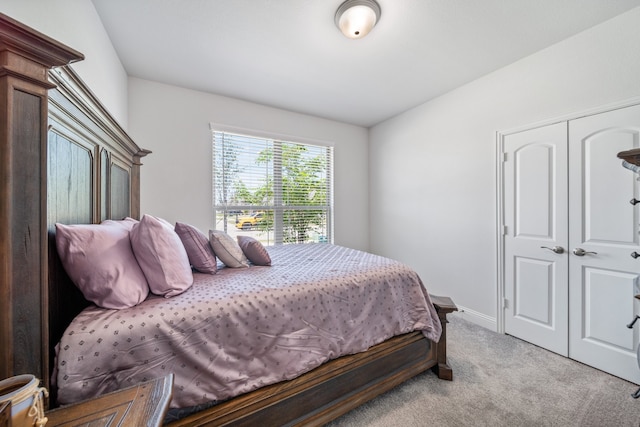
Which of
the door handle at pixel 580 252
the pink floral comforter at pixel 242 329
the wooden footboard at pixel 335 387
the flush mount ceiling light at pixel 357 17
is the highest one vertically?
the flush mount ceiling light at pixel 357 17

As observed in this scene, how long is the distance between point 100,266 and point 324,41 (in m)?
2.18

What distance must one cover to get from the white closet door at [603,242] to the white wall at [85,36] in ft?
11.4

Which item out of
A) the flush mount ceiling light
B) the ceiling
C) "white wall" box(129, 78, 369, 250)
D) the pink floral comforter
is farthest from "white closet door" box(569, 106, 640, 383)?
"white wall" box(129, 78, 369, 250)

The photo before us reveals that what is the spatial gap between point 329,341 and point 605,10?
2954 millimetres

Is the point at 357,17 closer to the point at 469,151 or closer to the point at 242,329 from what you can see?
the point at 469,151

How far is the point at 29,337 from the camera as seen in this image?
0.72 meters

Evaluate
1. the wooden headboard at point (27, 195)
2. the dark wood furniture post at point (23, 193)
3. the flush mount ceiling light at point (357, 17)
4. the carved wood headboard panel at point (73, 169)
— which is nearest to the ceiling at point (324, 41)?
the flush mount ceiling light at point (357, 17)

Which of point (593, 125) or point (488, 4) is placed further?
point (593, 125)

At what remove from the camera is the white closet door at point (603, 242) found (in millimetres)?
1774

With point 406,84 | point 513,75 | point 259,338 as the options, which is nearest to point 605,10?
point 513,75

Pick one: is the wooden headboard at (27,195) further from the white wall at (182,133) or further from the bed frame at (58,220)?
the white wall at (182,133)

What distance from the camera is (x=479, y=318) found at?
266 cm

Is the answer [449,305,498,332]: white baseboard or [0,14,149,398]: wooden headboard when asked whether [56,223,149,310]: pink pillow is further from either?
[449,305,498,332]: white baseboard

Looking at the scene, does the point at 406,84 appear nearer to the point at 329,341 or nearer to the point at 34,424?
the point at 329,341
